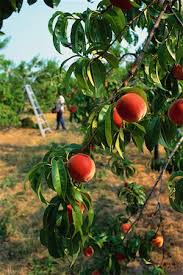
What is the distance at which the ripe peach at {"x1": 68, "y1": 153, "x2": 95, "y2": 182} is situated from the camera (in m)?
1.19

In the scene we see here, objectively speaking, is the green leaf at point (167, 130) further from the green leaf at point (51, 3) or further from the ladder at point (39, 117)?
the ladder at point (39, 117)

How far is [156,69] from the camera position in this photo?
160cm

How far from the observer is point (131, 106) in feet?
3.63

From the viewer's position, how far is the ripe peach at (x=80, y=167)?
1.19 meters

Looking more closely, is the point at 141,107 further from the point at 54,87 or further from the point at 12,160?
the point at 54,87

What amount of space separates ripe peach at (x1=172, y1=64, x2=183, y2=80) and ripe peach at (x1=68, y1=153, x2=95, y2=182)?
23.1 inches

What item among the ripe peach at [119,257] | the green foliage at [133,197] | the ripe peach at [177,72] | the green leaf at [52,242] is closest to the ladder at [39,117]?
the green foliage at [133,197]

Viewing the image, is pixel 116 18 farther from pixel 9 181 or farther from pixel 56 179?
pixel 9 181

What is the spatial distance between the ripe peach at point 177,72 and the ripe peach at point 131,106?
1.67 ft

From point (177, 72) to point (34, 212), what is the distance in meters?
5.18

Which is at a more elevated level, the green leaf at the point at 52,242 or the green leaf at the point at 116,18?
the green leaf at the point at 116,18

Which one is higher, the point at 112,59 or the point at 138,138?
the point at 112,59

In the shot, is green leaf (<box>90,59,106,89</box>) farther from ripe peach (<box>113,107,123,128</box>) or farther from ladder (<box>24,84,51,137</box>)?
ladder (<box>24,84,51,137</box>)

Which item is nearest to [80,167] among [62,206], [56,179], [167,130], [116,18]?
[56,179]
